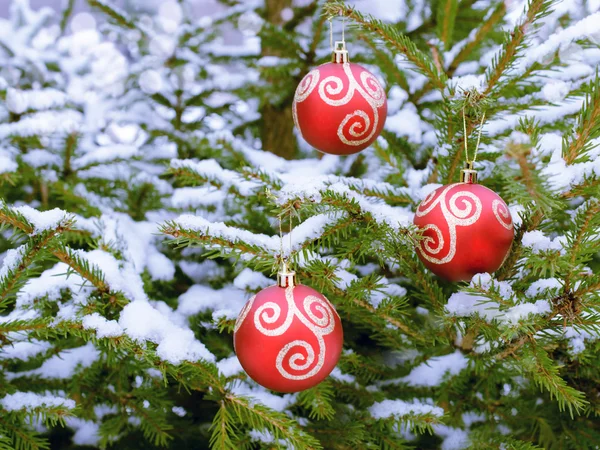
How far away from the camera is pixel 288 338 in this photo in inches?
28.3

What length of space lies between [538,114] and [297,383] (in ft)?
2.56

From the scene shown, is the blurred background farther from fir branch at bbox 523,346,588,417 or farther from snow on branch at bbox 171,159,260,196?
fir branch at bbox 523,346,588,417

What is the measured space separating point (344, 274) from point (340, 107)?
28 cm

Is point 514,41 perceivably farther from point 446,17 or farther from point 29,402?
point 29,402

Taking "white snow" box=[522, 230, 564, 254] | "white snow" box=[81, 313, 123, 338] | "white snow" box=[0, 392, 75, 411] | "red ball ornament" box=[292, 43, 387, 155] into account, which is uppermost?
"red ball ornament" box=[292, 43, 387, 155]

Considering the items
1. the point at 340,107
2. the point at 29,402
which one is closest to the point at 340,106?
the point at 340,107

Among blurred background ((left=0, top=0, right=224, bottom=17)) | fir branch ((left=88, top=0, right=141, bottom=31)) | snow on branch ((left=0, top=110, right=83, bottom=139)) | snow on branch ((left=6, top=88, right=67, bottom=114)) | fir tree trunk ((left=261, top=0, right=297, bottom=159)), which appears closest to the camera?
snow on branch ((left=0, top=110, right=83, bottom=139))

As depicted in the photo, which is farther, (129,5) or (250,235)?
(129,5)

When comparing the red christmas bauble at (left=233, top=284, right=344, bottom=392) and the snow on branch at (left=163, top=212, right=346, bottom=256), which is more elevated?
the snow on branch at (left=163, top=212, right=346, bottom=256)

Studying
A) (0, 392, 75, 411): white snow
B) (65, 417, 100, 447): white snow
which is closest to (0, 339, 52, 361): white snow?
(0, 392, 75, 411): white snow

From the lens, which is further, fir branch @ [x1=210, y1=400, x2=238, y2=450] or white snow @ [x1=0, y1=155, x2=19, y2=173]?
white snow @ [x1=0, y1=155, x2=19, y2=173]

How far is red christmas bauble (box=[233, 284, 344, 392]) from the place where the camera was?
722mm

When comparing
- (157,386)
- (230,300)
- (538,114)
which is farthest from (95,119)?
(538,114)

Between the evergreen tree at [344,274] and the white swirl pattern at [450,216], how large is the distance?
0.03 m
